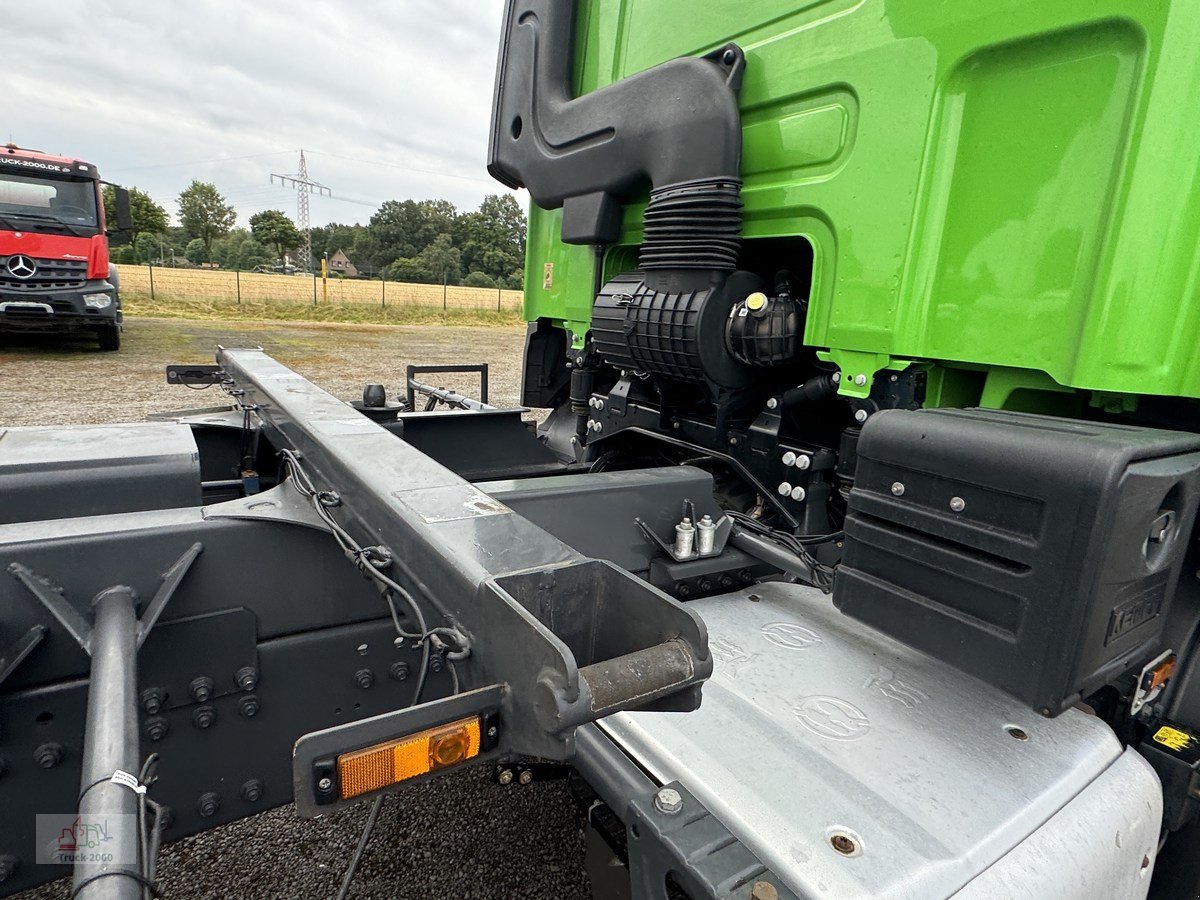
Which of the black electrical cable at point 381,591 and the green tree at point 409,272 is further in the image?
the green tree at point 409,272

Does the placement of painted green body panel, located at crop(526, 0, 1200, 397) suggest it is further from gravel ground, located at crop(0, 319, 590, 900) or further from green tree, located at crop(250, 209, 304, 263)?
green tree, located at crop(250, 209, 304, 263)

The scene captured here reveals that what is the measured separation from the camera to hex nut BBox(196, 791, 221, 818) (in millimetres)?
1265

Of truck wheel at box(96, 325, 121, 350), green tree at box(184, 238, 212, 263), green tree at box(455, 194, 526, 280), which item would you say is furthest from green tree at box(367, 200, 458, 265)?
truck wheel at box(96, 325, 121, 350)

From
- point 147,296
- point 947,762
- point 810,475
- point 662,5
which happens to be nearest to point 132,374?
point 662,5

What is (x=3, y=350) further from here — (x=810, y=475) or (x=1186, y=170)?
(x=1186, y=170)

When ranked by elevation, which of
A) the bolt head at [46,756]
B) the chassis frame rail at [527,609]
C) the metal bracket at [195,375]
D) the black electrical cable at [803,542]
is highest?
the chassis frame rail at [527,609]

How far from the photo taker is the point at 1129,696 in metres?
1.32

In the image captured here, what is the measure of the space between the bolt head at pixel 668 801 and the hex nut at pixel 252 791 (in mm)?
841

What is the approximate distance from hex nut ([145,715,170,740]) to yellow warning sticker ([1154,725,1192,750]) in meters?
1.80

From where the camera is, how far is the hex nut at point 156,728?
1198 mm

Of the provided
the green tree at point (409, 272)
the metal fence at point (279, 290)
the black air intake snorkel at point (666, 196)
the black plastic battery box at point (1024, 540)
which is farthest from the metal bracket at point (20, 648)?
the green tree at point (409, 272)

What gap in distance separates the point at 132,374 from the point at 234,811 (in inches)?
377

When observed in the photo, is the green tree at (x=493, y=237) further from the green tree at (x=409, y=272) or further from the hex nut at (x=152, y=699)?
the hex nut at (x=152, y=699)

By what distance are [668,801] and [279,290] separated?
2620 cm
